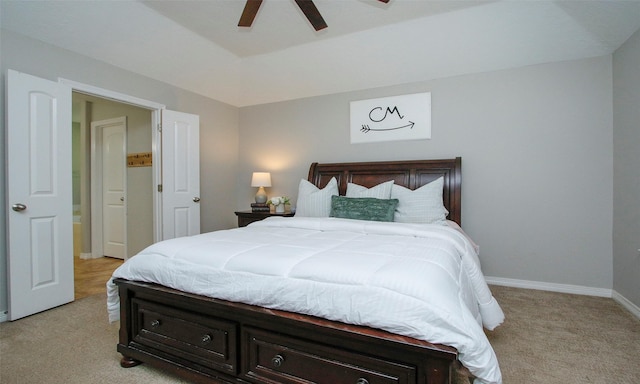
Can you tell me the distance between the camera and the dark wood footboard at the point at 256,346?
121cm

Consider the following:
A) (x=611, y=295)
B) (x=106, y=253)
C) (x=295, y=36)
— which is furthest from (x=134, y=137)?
(x=611, y=295)

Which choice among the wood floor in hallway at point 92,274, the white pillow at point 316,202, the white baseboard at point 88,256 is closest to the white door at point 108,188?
the white baseboard at point 88,256

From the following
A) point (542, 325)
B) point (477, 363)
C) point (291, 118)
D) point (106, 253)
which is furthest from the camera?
point (106, 253)

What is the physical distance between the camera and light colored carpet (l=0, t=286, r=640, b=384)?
179 centimetres

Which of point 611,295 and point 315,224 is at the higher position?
point 315,224

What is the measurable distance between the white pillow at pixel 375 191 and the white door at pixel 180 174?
2.02m

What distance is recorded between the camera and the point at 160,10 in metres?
3.00

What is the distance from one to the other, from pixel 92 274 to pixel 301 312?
12.6ft

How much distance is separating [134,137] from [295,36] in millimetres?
2812

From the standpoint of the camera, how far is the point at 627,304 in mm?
2734

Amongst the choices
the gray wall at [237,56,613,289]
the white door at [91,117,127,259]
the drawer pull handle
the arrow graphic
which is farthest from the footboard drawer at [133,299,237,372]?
the white door at [91,117,127,259]

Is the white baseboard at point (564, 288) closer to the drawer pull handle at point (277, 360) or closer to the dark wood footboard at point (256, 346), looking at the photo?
the dark wood footboard at point (256, 346)

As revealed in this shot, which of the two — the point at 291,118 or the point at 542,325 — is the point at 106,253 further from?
the point at 542,325

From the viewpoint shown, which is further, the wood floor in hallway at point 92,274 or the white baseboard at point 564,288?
the wood floor in hallway at point 92,274
